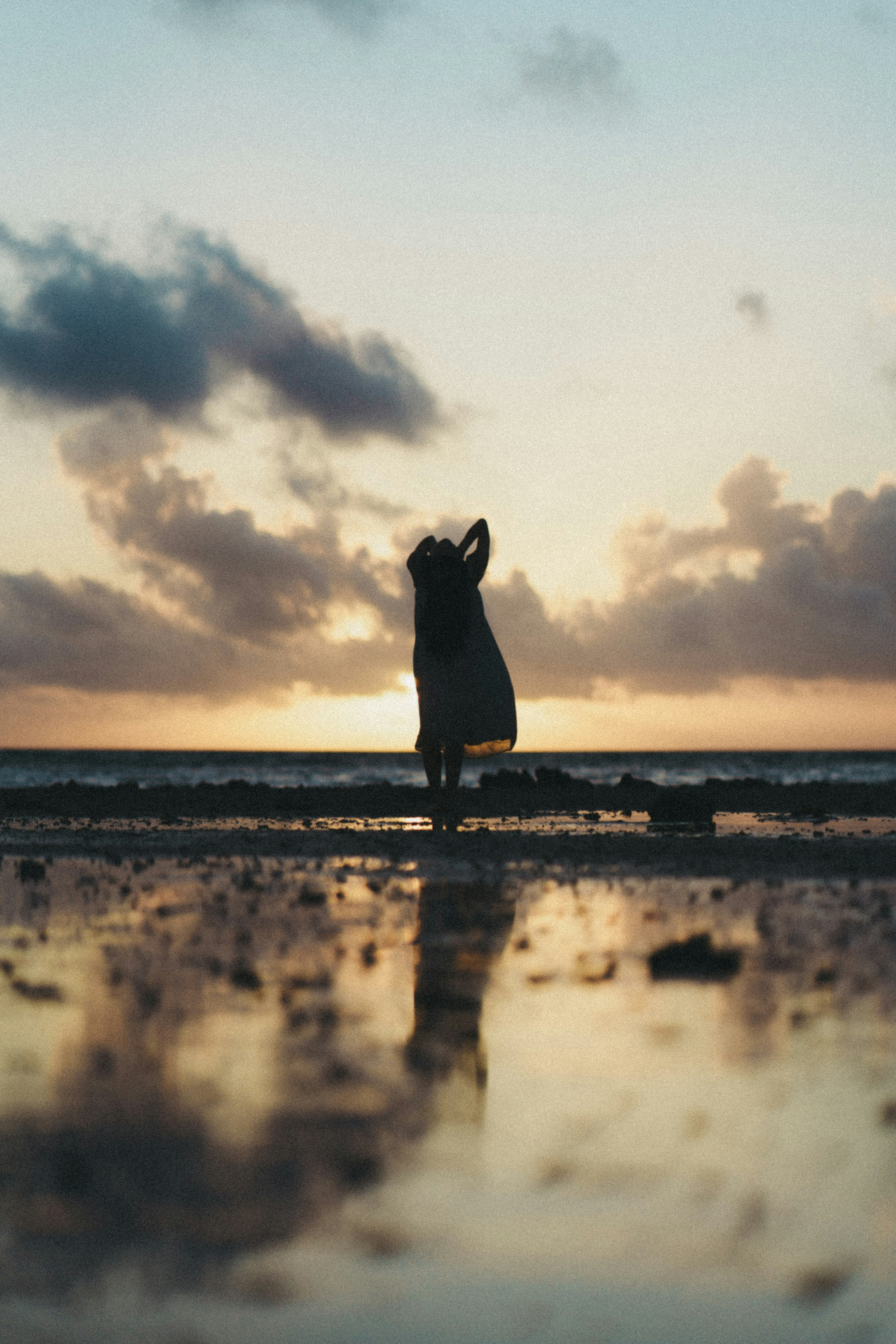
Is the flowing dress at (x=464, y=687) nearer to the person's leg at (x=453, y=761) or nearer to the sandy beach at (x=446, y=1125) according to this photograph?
the person's leg at (x=453, y=761)

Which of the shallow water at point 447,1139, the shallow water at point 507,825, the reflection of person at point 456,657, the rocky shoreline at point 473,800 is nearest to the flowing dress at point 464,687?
the reflection of person at point 456,657

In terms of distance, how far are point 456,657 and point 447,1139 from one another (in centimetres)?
978

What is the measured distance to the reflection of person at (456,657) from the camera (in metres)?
12.3

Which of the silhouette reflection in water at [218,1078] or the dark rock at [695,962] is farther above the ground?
the dark rock at [695,962]

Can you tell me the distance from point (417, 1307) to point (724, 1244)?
0.58 metres

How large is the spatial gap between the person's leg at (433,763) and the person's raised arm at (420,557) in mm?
1671

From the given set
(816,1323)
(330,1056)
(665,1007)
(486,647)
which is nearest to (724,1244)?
(816,1323)

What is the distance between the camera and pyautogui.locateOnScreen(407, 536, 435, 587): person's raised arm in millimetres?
12562

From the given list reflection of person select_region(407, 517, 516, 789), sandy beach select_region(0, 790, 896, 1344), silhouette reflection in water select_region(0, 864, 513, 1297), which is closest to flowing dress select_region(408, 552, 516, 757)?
reflection of person select_region(407, 517, 516, 789)

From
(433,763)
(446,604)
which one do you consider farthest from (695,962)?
(433,763)

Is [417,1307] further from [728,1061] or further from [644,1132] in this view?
[728,1061]

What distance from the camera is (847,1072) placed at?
3.25 m

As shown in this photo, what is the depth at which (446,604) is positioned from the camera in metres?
12.3

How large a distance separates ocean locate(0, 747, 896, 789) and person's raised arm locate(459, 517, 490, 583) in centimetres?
1684
